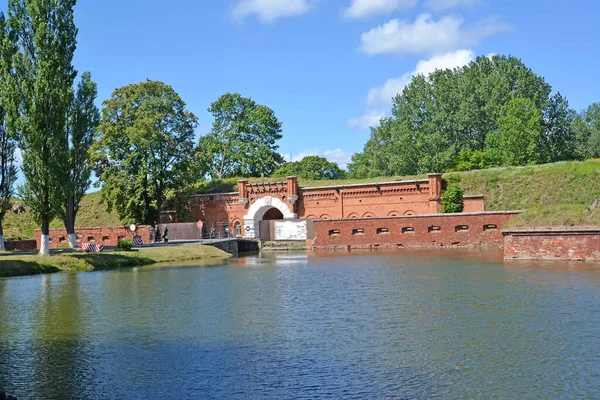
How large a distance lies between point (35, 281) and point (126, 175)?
885 inches

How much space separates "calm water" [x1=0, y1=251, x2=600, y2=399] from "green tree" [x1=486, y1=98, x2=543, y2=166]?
34343 mm

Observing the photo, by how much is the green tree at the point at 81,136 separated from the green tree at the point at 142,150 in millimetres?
5639

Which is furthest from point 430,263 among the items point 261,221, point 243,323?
point 261,221

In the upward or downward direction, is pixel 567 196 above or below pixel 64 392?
above

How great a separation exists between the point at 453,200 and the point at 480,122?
833 inches

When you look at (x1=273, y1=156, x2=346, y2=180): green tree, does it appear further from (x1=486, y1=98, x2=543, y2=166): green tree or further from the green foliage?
(x1=486, y1=98, x2=543, y2=166): green tree

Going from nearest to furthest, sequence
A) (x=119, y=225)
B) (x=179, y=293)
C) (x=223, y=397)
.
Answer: (x=223, y=397) → (x=179, y=293) → (x=119, y=225)

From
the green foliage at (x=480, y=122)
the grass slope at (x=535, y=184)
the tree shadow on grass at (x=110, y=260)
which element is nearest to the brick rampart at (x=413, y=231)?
the grass slope at (x=535, y=184)

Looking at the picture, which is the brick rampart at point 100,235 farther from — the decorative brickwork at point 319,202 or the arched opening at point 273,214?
the arched opening at point 273,214

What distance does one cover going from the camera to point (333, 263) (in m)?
28.0

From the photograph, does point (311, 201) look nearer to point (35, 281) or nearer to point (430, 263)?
point (430, 263)

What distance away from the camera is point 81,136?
3522 centimetres

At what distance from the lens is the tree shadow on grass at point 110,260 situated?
29156 mm

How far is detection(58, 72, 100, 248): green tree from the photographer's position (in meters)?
34.3
